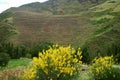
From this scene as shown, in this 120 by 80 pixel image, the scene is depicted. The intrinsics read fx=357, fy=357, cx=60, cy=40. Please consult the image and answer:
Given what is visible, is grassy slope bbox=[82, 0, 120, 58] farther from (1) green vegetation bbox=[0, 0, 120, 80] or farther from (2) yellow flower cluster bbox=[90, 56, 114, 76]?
(2) yellow flower cluster bbox=[90, 56, 114, 76]

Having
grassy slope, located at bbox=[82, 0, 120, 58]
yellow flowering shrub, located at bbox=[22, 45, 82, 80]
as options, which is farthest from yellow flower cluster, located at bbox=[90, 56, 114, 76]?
grassy slope, located at bbox=[82, 0, 120, 58]

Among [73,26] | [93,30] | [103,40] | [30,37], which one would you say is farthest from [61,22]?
[103,40]

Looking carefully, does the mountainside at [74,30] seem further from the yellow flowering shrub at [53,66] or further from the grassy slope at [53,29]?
the yellow flowering shrub at [53,66]

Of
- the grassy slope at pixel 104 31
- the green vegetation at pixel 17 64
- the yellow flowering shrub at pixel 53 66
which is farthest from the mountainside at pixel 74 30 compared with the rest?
the yellow flowering shrub at pixel 53 66

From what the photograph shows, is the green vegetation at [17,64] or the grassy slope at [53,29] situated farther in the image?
the grassy slope at [53,29]

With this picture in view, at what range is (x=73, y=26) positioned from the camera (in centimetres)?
9938

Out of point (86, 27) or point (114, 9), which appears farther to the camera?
point (114, 9)

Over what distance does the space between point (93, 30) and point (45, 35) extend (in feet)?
45.4

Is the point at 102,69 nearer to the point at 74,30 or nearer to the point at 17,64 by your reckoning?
the point at 17,64

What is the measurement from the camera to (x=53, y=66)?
12672 millimetres

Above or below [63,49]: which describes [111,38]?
below

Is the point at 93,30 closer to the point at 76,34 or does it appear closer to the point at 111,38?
the point at 76,34

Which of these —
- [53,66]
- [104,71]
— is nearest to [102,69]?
[104,71]

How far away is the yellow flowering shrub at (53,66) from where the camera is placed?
12.7 metres
